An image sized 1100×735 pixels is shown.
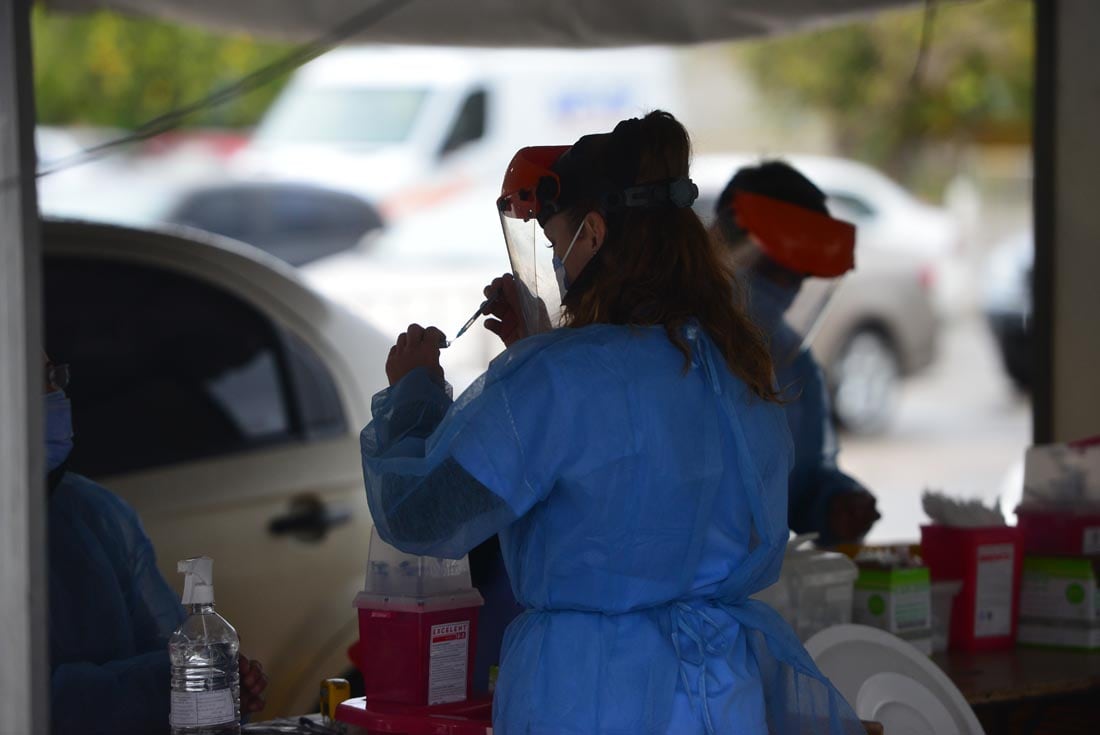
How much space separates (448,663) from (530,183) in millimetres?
815

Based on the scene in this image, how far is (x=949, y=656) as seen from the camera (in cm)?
338

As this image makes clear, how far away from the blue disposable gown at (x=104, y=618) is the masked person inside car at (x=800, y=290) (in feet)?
4.90

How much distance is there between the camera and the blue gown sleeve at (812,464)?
3.87 m

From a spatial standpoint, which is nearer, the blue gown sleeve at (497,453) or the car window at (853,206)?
the blue gown sleeve at (497,453)

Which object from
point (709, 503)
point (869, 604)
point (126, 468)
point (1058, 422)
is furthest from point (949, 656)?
point (126, 468)

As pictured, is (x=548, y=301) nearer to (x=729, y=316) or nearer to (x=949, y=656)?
(x=729, y=316)

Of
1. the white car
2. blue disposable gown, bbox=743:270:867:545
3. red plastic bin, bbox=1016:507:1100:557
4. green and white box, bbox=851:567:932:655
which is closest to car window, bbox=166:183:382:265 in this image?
the white car

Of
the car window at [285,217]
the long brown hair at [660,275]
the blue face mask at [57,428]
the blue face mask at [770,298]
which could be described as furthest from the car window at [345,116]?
the long brown hair at [660,275]

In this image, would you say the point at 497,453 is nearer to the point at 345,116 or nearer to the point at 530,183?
the point at 530,183

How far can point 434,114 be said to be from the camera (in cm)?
1197

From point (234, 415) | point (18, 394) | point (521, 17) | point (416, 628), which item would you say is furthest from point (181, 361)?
point (18, 394)

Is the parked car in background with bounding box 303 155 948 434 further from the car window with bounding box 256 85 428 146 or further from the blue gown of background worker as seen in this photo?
the blue gown of background worker

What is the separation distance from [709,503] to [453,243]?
8842 millimetres

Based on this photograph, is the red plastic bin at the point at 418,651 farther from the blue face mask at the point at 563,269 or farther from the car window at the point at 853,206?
the car window at the point at 853,206
